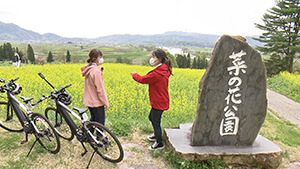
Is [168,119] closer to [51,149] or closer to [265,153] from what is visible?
[265,153]

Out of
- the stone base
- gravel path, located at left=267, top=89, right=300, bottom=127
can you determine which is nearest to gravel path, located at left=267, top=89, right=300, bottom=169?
gravel path, located at left=267, top=89, right=300, bottom=127

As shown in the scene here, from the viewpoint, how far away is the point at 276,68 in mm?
23375

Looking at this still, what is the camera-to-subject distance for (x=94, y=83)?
3.27 metres

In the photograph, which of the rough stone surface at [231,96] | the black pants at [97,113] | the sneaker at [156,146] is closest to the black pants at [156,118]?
the sneaker at [156,146]

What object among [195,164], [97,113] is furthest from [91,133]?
[195,164]

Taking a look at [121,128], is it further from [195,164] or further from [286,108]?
[286,108]

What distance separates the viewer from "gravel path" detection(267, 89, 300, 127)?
289 inches

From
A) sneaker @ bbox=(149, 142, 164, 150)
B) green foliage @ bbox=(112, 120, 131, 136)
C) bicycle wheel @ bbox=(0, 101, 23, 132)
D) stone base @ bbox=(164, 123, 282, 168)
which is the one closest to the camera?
stone base @ bbox=(164, 123, 282, 168)

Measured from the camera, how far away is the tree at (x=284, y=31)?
1922cm

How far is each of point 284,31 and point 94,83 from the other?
2427 centimetres

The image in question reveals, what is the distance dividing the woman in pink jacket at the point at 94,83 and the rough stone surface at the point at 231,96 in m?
1.86

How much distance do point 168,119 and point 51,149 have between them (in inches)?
124

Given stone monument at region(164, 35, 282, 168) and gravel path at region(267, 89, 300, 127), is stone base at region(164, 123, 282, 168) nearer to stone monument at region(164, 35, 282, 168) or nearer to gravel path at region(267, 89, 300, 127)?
stone monument at region(164, 35, 282, 168)

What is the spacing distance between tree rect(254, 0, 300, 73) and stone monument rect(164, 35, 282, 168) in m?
20.2
